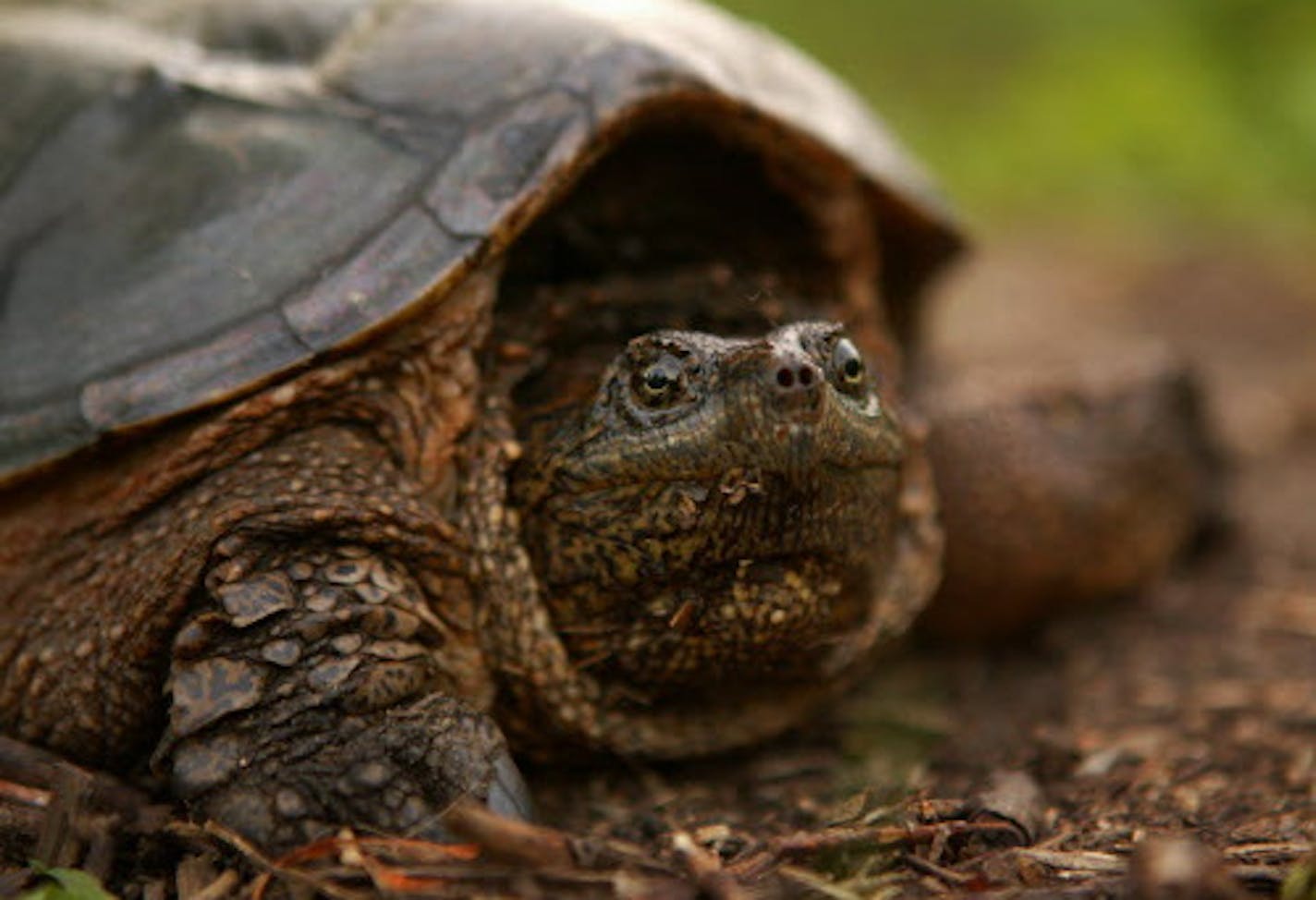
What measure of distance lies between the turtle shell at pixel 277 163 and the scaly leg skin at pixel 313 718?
0.39m

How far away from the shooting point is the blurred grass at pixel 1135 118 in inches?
342

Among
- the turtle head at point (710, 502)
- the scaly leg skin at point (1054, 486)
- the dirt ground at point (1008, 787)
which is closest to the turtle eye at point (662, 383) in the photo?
the turtle head at point (710, 502)

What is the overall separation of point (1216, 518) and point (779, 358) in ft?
8.38

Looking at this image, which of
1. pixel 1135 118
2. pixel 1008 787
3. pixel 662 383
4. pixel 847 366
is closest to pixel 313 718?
pixel 662 383

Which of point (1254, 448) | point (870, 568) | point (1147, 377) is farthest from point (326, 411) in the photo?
point (1254, 448)

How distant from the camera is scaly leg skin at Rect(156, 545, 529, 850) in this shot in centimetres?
208

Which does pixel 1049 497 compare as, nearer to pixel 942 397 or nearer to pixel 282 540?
pixel 942 397

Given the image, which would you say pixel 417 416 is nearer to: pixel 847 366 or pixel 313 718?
pixel 313 718

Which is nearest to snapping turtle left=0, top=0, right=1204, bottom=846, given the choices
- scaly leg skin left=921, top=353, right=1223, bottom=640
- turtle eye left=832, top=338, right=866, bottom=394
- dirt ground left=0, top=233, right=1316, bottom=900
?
turtle eye left=832, top=338, right=866, bottom=394

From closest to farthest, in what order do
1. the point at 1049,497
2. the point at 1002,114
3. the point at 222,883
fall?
the point at 222,883, the point at 1049,497, the point at 1002,114

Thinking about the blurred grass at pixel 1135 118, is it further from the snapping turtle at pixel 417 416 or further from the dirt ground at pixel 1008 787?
the snapping turtle at pixel 417 416

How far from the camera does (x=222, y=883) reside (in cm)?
203

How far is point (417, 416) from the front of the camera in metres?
2.53

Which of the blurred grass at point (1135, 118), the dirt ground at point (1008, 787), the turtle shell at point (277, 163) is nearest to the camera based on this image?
the dirt ground at point (1008, 787)
